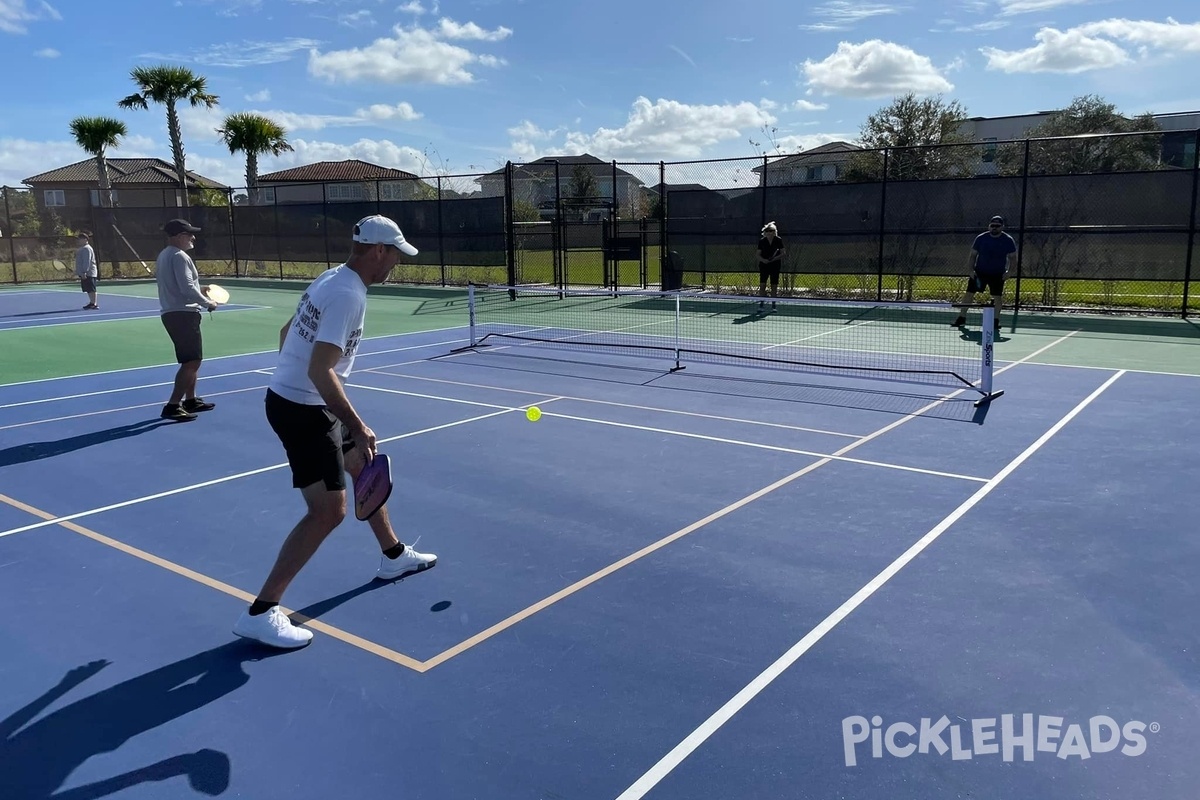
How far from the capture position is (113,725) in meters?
3.69

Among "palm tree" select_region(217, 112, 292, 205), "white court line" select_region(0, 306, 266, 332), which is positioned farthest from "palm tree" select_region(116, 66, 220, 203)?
"white court line" select_region(0, 306, 266, 332)

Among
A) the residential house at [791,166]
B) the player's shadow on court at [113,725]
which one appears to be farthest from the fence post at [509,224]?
the player's shadow on court at [113,725]

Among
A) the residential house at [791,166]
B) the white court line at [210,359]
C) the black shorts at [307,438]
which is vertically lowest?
the white court line at [210,359]

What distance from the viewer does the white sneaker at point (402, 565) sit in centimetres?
514

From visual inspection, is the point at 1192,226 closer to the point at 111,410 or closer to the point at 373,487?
the point at 373,487

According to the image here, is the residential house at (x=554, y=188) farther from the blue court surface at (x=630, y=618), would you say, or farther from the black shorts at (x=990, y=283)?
the blue court surface at (x=630, y=618)

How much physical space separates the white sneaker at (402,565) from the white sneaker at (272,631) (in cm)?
79

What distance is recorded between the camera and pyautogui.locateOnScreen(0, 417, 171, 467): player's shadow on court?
26.2 ft

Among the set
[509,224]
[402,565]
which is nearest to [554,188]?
[509,224]

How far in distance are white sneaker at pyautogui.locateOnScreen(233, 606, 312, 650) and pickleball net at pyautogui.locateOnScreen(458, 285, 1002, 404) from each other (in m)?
6.46

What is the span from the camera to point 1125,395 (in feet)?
32.5

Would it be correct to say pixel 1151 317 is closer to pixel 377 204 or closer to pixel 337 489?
pixel 337 489

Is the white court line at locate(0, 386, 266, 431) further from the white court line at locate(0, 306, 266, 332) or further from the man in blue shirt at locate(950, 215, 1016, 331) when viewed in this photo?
the man in blue shirt at locate(950, 215, 1016, 331)

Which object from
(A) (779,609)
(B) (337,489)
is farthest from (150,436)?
(A) (779,609)
